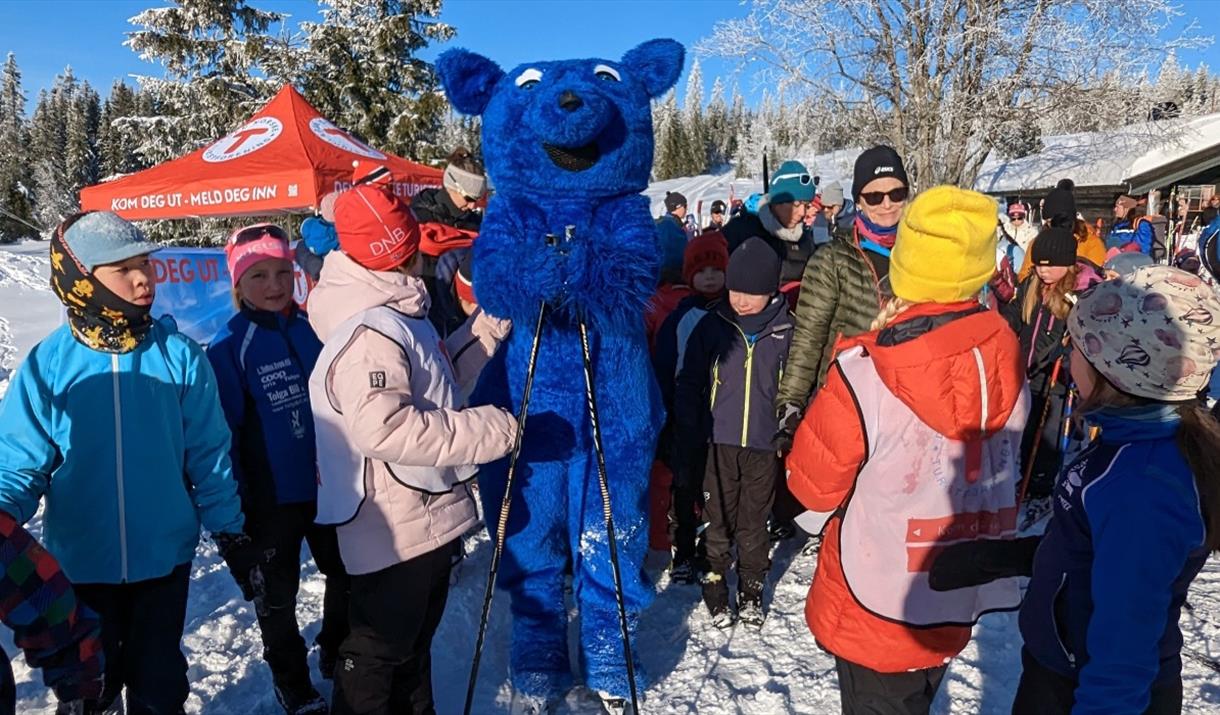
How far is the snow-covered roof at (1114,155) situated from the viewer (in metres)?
13.6

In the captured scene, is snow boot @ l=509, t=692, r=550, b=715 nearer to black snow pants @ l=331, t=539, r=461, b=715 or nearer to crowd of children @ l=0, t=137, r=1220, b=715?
crowd of children @ l=0, t=137, r=1220, b=715

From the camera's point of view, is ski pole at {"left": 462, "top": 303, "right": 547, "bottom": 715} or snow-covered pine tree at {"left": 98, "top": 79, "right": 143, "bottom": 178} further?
snow-covered pine tree at {"left": 98, "top": 79, "right": 143, "bottom": 178}

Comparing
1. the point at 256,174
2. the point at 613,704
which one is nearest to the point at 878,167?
the point at 613,704

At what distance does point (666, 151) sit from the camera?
6331 centimetres

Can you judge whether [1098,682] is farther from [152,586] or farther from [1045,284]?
[1045,284]

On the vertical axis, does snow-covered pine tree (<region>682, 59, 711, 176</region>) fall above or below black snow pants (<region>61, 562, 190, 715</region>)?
above

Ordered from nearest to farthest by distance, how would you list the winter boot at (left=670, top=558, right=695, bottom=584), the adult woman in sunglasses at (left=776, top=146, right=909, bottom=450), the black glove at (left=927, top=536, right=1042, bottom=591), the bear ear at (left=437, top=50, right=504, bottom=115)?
1. the black glove at (left=927, top=536, right=1042, bottom=591)
2. the bear ear at (left=437, top=50, right=504, bottom=115)
3. the adult woman in sunglasses at (left=776, top=146, right=909, bottom=450)
4. the winter boot at (left=670, top=558, right=695, bottom=584)

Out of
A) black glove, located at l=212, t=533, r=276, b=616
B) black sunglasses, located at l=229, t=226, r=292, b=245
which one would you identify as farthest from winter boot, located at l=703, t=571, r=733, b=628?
black sunglasses, located at l=229, t=226, r=292, b=245

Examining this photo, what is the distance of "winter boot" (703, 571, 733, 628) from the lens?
3.57 m

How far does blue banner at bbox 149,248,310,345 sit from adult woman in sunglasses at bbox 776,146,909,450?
17.6 feet

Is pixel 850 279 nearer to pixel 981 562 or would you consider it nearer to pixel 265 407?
pixel 981 562

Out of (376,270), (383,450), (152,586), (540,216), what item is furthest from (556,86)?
(152,586)

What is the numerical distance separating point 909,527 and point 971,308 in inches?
23.3

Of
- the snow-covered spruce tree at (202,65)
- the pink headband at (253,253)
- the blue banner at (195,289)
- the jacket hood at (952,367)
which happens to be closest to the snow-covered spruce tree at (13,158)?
the snow-covered spruce tree at (202,65)
